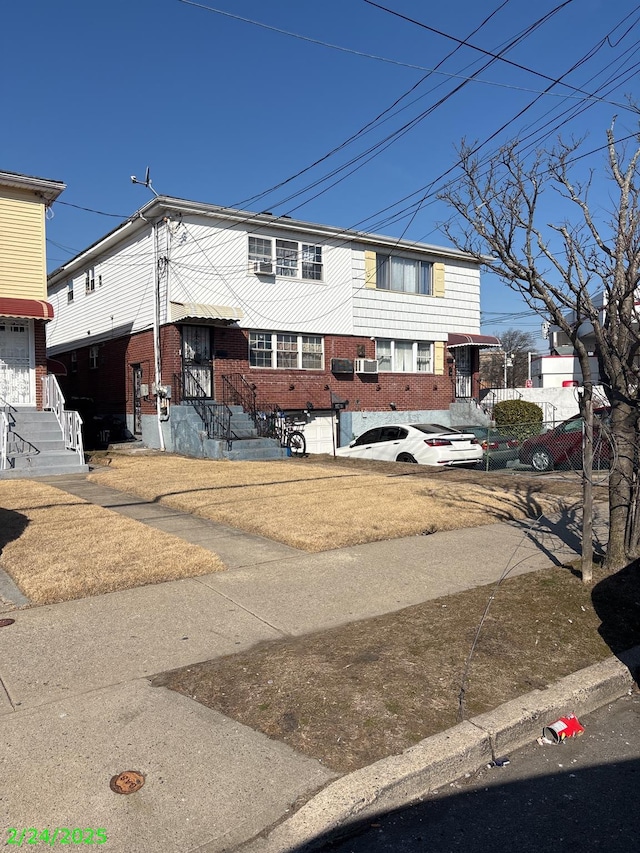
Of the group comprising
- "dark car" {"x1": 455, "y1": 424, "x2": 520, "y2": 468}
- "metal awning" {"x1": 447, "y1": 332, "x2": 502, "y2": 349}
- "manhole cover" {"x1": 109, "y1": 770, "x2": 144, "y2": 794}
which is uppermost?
"metal awning" {"x1": 447, "y1": 332, "x2": 502, "y2": 349}

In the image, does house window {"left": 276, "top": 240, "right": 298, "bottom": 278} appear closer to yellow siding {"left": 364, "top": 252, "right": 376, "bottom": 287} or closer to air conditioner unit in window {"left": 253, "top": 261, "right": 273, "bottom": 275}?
air conditioner unit in window {"left": 253, "top": 261, "right": 273, "bottom": 275}

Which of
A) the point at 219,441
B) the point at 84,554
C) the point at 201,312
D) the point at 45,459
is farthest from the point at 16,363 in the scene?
the point at 84,554

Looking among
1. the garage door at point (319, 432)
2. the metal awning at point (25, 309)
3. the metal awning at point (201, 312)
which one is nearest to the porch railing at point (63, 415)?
the metal awning at point (25, 309)

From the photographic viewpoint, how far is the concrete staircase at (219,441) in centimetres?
1741

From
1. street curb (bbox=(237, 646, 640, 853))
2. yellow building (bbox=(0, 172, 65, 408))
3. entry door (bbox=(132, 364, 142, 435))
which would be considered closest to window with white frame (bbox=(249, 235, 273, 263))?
entry door (bbox=(132, 364, 142, 435))

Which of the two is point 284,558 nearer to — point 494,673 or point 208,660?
point 208,660

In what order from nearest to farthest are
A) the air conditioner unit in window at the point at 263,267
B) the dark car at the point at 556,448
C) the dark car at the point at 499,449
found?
the dark car at the point at 556,448 → the dark car at the point at 499,449 → the air conditioner unit in window at the point at 263,267

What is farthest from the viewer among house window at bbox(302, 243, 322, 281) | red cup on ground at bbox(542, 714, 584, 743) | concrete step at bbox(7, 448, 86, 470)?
house window at bbox(302, 243, 322, 281)

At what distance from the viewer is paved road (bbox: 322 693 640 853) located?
2.89 m

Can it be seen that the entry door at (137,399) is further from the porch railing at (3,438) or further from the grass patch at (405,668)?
the grass patch at (405,668)

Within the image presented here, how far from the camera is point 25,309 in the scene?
52.6 feet

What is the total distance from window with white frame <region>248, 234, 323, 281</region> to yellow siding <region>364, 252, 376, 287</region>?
185 centimetres

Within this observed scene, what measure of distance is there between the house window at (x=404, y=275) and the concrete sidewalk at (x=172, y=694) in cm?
1672

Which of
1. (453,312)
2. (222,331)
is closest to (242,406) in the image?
(222,331)
